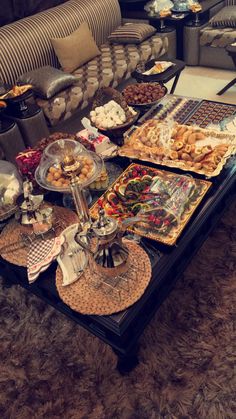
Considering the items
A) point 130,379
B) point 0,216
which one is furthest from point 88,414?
point 0,216

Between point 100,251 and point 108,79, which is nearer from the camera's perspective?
point 100,251

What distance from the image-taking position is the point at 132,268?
6.89ft

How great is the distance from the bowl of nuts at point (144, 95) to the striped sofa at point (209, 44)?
2.54 m

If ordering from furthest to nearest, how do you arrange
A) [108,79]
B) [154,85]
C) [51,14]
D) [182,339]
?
[51,14] < [108,79] < [154,85] < [182,339]

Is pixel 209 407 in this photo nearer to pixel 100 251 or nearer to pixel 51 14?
pixel 100 251

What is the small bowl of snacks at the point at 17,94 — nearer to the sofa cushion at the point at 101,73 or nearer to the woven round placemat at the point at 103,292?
the sofa cushion at the point at 101,73

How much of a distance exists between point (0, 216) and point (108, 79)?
9.37ft

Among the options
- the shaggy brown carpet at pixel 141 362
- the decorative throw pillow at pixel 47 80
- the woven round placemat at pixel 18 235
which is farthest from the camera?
the decorative throw pillow at pixel 47 80

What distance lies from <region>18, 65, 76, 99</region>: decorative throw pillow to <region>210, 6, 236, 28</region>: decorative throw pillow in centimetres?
268

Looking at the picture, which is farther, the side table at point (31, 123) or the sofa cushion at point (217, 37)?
the sofa cushion at point (217, 37)

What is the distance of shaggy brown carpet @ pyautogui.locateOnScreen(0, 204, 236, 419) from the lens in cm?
206

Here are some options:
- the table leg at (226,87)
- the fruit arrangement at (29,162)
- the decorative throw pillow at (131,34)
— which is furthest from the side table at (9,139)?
the table leg at (226,87)

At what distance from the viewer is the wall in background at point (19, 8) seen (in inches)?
191

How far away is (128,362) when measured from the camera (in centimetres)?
215
